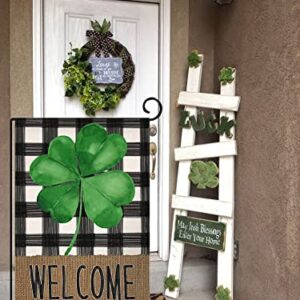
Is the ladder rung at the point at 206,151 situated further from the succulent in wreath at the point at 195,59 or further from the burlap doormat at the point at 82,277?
the burlap doormat at the point at 82,277

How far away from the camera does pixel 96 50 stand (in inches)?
97.5

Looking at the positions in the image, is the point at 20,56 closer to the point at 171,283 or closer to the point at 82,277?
the point at 82,277

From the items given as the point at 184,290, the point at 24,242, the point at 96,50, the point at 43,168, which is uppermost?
the point at 96,50

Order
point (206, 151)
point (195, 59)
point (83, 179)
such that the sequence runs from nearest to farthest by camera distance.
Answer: point (83, 179) < point (206, 151) < point (195, 59)

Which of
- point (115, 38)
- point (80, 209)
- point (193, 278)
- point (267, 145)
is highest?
point (115, 38)

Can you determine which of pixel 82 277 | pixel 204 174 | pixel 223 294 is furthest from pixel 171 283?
pixel 82 277

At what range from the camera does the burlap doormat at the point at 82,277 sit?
62.1 inches

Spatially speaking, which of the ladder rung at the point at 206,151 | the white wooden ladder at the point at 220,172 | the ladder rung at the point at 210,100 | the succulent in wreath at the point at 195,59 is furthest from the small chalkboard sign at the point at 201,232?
the succulent in wreath at the point at 195,59

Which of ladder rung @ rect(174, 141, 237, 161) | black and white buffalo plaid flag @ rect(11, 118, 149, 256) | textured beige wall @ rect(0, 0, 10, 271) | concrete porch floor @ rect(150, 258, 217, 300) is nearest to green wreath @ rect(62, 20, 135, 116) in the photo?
textured beige wall @ rect(0, 0, 10, 271)

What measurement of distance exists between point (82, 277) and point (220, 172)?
116 cm

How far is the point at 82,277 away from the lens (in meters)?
1.60

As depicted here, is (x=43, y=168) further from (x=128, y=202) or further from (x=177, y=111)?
(x=177, y=111)

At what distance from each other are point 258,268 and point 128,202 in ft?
3.40

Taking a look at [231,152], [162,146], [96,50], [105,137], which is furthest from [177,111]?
[105,137]
